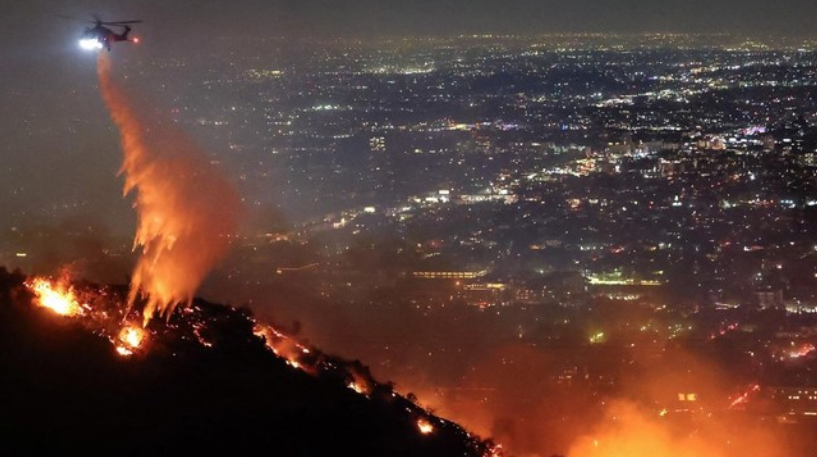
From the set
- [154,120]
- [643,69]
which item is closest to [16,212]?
[154,120]

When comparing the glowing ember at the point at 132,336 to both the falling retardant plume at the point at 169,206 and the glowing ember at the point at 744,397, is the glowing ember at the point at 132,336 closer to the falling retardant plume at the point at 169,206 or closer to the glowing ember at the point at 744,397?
the falling retardant plume at the point at 169,206

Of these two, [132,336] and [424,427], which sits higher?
[132,336]

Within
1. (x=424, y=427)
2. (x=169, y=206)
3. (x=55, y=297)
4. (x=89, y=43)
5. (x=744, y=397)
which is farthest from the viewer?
(x=744, y=397)

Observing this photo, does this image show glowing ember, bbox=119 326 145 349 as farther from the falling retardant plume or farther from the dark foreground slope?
the falling retardant plume

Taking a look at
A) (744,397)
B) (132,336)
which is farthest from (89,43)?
(744,397)

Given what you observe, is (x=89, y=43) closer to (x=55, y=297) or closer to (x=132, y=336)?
(x=55, y=297)

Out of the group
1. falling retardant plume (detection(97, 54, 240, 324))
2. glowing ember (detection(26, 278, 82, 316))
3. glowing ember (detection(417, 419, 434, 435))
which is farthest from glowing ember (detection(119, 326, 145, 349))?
glowing ember (detection(417, 419, 434, 435))

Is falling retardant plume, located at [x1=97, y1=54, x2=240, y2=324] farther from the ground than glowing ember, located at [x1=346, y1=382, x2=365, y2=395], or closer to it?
farther from the ground
